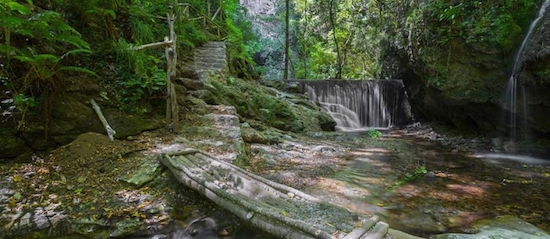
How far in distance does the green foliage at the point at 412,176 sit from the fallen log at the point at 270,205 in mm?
2243

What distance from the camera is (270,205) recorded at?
290 cm

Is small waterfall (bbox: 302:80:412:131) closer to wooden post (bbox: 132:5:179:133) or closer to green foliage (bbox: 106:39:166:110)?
wooden post (bbox: 132:5:179:133)

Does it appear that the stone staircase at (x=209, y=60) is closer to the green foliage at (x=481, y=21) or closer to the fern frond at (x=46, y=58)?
the fern frond at (x=46, y=58)

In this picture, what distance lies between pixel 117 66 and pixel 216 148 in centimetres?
196

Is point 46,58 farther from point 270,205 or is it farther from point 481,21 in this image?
point 481,21

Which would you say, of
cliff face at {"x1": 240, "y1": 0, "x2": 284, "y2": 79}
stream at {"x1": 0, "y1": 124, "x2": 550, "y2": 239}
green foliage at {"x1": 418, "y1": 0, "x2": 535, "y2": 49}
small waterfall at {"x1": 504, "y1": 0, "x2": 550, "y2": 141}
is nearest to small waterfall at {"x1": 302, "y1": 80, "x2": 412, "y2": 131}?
green foliage at {"x1": 418, "y1": 0, "x2": 535, "y2": 49}

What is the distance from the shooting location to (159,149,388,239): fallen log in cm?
245

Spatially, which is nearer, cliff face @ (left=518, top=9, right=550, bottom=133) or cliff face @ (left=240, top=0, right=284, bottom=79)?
cliff face @ (left=518, top=9, right=550, bottom=133)

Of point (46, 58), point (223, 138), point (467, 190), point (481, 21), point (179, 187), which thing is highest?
point (481, 21)

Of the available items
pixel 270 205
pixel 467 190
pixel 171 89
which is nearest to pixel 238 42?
pixel 171 89

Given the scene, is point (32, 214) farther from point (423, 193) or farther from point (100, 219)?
point (423, 193)

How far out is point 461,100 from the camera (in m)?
9.01

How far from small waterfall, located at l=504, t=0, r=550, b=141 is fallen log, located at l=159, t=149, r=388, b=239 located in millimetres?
7062

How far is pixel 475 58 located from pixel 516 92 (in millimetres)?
1315
